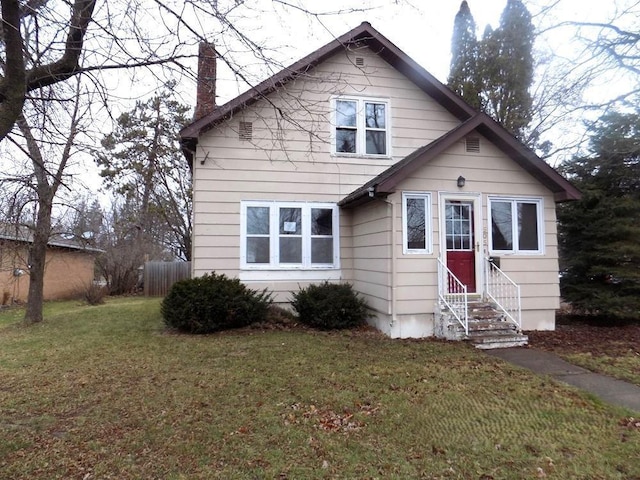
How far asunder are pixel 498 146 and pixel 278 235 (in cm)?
532

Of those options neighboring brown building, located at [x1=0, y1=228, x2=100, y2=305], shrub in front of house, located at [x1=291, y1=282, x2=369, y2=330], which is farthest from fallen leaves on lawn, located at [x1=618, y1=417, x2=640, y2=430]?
neighboring brown building, located at [x1=0, y1=228, x2=100, y2=305]

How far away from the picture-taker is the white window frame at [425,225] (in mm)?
8297

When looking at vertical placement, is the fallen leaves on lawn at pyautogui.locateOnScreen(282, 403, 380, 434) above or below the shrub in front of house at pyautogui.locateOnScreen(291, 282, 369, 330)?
below

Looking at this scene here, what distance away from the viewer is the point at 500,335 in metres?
7.61

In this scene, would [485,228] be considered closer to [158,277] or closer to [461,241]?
[461,241]

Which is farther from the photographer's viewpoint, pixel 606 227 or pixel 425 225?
pixel 606 227

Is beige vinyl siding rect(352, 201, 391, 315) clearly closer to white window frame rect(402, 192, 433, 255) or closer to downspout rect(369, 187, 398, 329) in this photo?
downspout rect(369, 187, 398, 329)

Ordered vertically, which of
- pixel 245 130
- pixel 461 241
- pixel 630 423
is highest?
pixel 245 130

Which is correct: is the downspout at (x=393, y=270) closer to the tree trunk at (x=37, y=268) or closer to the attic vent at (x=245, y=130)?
the attic vent at (x=245, y=130)

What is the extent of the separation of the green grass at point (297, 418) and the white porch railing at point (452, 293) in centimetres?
108

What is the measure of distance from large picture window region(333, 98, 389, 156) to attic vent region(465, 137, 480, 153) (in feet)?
7.61

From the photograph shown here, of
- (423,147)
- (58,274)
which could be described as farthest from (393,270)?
(58,274)

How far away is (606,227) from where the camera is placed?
10094 mm

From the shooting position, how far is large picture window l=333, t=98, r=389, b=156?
10414 mm
